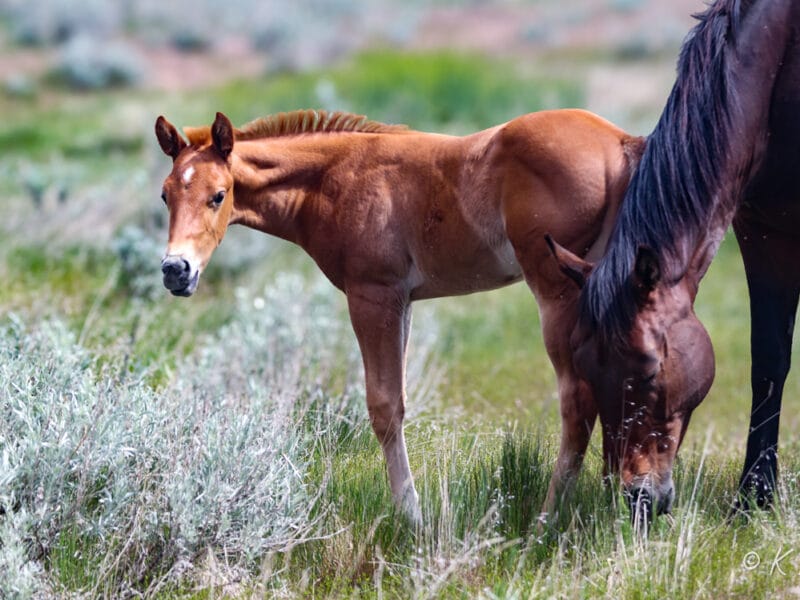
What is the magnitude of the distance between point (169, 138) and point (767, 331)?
291cm

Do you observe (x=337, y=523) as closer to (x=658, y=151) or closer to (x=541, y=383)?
(x=658, y=151)

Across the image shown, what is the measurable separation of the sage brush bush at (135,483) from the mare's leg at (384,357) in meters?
0.28

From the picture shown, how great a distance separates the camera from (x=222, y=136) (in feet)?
17.7

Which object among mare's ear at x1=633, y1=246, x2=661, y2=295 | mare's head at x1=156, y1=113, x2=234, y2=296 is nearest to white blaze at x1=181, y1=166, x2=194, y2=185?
mare's head at x1=156, y1=113, x2=234, y2=296

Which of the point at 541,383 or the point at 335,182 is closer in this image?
the point at 335,182

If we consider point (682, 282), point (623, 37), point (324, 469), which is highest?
point (623, 37)

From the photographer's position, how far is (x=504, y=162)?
5.15 m

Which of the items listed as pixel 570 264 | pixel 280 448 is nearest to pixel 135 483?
pixel 280 448

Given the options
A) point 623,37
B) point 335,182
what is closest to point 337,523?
point 335,182

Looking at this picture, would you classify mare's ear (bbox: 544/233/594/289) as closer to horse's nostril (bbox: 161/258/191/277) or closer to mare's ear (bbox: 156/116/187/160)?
horse's nostril (bbox: 161/258/191/277)

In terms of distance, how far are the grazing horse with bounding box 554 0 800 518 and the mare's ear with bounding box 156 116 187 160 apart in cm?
192

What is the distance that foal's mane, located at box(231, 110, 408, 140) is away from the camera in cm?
582

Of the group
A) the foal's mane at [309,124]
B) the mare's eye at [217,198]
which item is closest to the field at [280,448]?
the mare's eye at [217,198]

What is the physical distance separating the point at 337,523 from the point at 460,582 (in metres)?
0.66
